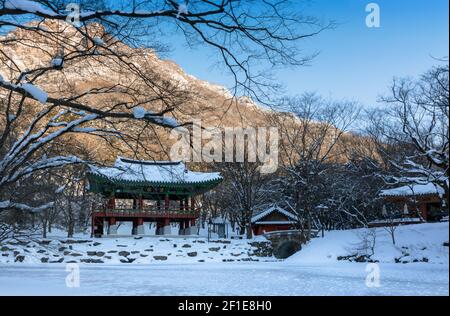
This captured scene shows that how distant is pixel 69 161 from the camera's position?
24.2 ft

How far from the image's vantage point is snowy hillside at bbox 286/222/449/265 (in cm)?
1830

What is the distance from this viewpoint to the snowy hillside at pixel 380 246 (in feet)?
60.0

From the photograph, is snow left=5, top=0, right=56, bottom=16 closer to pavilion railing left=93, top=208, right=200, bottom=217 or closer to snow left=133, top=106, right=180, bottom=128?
snow left=133, top=106, right=180, bottom=128

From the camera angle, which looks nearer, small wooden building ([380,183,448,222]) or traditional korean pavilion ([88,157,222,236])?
small wooden building ([380,183,448,222])

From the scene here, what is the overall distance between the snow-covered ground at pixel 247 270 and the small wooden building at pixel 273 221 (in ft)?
16.4

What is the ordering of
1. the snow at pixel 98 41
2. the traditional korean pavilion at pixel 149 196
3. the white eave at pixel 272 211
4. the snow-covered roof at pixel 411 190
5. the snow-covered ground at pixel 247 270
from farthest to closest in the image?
the white eave at pixel 272 211 < the traditional korean pavilion at pixel 149 196 < the snow-covered roof at pixel 411 190 < the snow-covered ground at pixel 247 270 < the snow at pixel 98 41

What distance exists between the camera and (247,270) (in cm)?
1532

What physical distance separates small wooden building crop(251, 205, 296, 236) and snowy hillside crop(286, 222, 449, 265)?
232 inches

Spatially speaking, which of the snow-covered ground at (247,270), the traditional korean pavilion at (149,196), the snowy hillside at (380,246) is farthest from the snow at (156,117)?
the traditional korean pavilion at (149,196)

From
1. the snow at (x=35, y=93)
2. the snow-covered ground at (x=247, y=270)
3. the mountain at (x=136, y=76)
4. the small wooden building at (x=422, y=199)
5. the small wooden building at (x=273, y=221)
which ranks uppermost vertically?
the mountain at (x=136, y=76)

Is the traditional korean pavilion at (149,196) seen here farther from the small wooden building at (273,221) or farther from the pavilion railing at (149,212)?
the small wooden building at (273,221)

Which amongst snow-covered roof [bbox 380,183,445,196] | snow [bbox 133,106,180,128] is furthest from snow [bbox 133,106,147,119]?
snow-covered roof [bbox 380,183,445,196]
